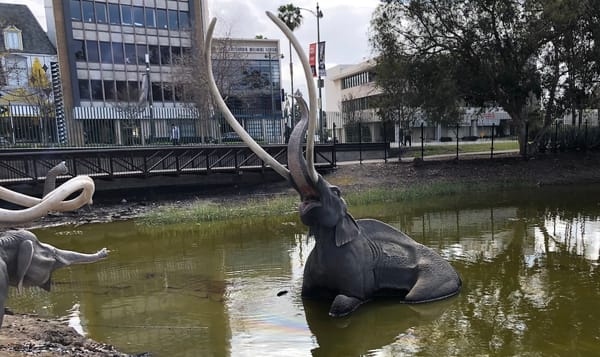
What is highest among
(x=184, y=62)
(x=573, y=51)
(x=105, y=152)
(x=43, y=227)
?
(x=184, y=62)

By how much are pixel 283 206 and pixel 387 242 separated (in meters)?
8.16

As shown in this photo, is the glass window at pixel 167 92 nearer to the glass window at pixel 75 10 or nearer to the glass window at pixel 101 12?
the glass window at pixel 101 12

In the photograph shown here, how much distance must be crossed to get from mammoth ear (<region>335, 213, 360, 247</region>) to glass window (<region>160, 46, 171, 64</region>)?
37840mm

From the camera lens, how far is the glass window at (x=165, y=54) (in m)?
40.4

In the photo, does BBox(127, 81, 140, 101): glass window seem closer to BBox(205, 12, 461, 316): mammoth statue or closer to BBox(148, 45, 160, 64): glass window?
BBox(148, 45, 160, 64): glass window

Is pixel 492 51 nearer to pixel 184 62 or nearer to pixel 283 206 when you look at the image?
pixel 283 206

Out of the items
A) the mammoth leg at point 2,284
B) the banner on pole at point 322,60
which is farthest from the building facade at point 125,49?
the mammoth leg at point 2,284

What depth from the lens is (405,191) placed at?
53.4 ft

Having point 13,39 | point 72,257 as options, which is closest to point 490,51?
point 72,257

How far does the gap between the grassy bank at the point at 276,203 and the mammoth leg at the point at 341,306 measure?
8009 mm

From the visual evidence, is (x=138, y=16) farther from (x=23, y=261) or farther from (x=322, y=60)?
(x=23, y=261)

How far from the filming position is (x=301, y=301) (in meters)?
6.23

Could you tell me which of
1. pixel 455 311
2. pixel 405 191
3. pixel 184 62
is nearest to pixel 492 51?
pixel 405 191

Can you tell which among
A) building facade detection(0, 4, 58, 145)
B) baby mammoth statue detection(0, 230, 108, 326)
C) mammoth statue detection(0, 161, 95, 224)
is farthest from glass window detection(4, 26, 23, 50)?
baby mammoth statue detection(0, 230, 108, 326)
